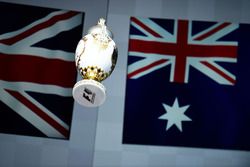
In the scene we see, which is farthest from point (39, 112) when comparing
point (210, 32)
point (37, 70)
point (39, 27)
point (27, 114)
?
point (210, 32)

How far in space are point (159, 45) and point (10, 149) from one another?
5.40ft

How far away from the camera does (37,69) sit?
3018mm

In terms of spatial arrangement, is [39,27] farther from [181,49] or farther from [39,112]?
[181,49]

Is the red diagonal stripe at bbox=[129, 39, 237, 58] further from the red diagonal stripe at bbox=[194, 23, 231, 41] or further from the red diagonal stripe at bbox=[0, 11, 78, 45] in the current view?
the red diagonal stripe at bbox=[0, 11, 78, 45]

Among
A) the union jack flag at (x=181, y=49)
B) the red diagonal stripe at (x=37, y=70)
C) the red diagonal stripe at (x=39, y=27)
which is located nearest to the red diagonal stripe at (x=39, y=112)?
the red diagonal stripe at (x=37, y=70)

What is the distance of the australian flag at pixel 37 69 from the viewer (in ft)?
9.61

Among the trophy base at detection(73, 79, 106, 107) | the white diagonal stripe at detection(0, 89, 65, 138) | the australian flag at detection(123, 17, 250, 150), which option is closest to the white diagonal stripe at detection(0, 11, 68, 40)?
the white diagonal stripe at detection(0, 89, 65, 138)

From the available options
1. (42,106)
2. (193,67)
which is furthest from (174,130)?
(42,106)

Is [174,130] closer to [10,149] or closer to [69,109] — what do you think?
[69,109]

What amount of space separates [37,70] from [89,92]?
1.35 metres

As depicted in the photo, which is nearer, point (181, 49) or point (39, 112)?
point (39, 112)

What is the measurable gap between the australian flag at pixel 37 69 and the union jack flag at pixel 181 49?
596 mm

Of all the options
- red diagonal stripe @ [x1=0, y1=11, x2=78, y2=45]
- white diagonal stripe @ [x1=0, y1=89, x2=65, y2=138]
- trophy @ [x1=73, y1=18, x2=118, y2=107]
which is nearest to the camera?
trophy @ [x1=73, y1=18, x2=118, y2=107]

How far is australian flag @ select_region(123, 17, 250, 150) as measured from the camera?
2.96m
